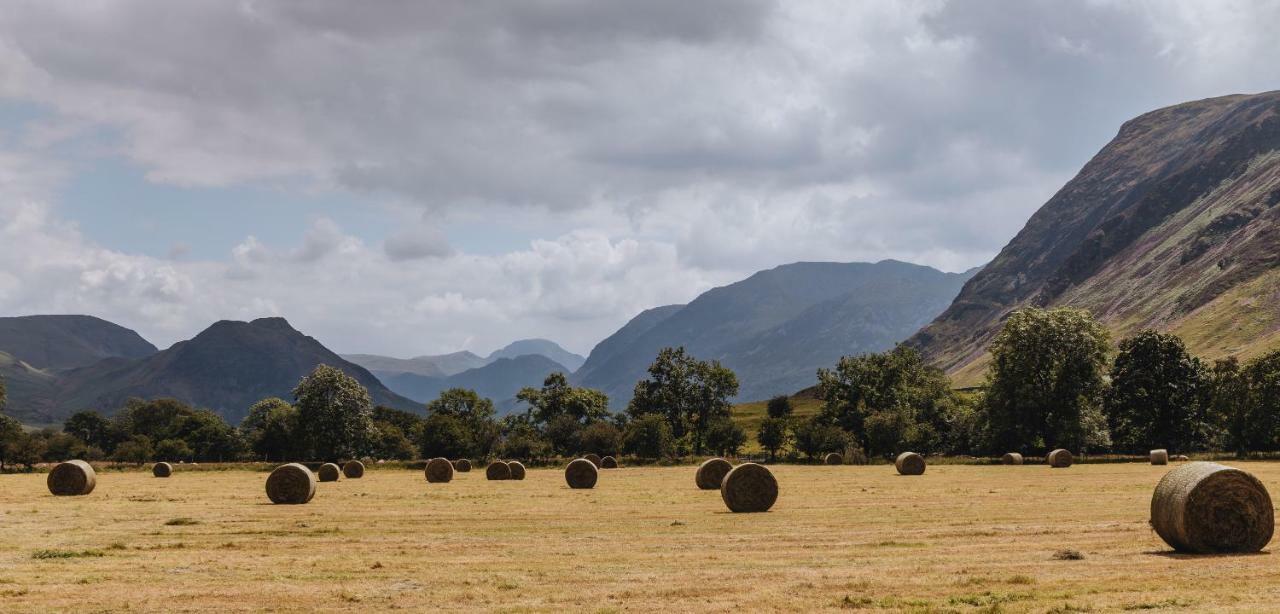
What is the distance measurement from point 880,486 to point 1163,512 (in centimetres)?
2746

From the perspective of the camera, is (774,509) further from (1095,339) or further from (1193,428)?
(1193,428)

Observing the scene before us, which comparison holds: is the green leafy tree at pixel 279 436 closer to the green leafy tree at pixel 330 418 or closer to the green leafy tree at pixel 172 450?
the green leafy tree at pixel 330 418

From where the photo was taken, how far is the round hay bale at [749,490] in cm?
3338

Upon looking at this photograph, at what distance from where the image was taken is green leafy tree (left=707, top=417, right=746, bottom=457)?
4451 inches

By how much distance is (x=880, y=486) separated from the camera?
1866 inches

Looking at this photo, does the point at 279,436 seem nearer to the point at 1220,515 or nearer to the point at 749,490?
the point at 749,490

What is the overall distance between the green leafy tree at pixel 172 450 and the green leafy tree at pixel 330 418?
34.3 metres

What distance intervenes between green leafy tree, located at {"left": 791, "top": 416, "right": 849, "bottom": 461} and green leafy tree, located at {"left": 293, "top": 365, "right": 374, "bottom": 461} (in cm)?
4714

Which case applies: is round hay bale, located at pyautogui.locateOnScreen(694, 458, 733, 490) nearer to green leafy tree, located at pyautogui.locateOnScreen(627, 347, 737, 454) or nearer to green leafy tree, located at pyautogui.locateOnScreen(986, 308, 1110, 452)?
green leafy tree, located at pyautogui.locateOnScreen(986, 308, 1110, 452)

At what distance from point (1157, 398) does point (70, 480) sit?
83957 millimetres

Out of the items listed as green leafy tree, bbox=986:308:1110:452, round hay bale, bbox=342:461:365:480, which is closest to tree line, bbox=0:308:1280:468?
green leafy tree, bbox=986:308:1110:452

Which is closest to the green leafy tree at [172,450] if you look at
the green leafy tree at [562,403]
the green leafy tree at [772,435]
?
the green leafy tree at [562,403]

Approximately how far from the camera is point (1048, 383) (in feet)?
271

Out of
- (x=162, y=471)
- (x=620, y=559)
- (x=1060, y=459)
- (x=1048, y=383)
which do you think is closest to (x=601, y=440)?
(x=162, y=471)
